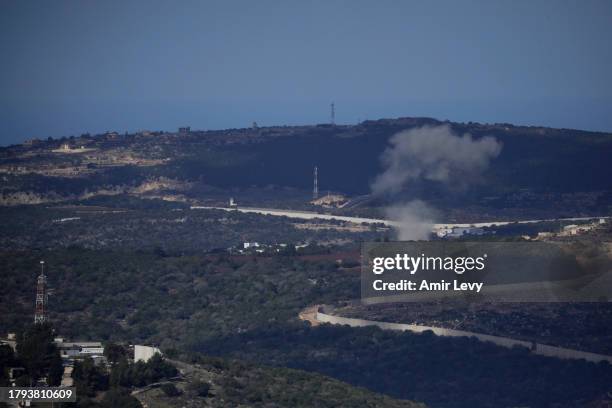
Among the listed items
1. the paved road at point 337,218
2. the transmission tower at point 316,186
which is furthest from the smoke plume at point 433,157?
the paved road at point 337,218

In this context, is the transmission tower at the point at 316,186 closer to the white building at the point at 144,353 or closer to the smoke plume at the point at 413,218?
the smoke plume at the point at 413,218

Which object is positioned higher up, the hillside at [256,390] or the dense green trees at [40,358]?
the dense green trees at [40,358]

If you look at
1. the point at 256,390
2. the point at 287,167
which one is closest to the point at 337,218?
the point at 287,167

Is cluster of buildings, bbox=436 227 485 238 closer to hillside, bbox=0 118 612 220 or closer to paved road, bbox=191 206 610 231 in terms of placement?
paved road, bbox=191 206 610 231

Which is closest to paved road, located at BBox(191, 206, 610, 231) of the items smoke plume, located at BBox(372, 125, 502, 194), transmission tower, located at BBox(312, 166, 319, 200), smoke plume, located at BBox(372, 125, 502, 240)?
smoke plume, located at BBox(372, 125, 502, 240)

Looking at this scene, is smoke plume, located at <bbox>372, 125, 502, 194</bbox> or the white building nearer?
the white building

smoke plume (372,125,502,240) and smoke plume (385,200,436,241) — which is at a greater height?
smoke plume (372,125,502,240)

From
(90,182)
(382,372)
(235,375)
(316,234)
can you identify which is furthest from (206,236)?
(235,375)

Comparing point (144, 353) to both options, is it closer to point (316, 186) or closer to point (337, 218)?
point (337, 218)
